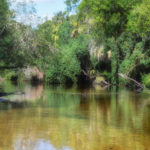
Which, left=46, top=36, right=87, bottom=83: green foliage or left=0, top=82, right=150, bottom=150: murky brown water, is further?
left=46, top=36, right=87, bottom=83: green foliage

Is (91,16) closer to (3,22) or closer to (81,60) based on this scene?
(81,60)

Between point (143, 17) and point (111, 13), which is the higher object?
point (111, 13)

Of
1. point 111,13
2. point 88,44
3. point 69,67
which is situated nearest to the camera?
point 111,13

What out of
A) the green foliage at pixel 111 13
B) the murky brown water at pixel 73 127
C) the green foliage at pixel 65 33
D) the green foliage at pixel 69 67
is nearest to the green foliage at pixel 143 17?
the green foliage at pixel 111 13

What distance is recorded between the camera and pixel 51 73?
45188 mm

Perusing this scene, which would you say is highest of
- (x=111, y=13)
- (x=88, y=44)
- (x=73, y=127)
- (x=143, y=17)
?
(x=111, y=13)

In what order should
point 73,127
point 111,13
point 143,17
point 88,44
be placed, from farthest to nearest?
point 88,44, point 111,13, point 143,17, point 73,127

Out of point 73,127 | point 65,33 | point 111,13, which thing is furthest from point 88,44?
point 73,127

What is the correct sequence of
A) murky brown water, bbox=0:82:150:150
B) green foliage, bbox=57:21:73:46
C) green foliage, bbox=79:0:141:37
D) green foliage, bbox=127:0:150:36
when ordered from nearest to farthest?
murky brown water, bbox=0:82:150:150 → green foliage, bbox=127:0:150:36 → green foliage, bbox=79:0:141:37 → green foliage, bbox=57:21:73:46

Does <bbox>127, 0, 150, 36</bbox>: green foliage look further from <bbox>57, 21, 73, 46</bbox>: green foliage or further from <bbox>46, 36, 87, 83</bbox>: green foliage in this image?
<bbox>57, 21, 73, 46</bbox>: green foliage

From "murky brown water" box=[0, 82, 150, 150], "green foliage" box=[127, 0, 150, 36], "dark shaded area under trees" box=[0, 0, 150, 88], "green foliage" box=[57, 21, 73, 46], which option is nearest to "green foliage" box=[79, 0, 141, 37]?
"dark shaded area under trees" box=[0, 0, 150, 88]

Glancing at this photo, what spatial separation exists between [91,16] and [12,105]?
24336 mm

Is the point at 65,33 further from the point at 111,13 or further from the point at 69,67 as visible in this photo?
the point at 111,13

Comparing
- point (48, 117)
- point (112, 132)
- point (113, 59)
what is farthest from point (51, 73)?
point (112, 132)
